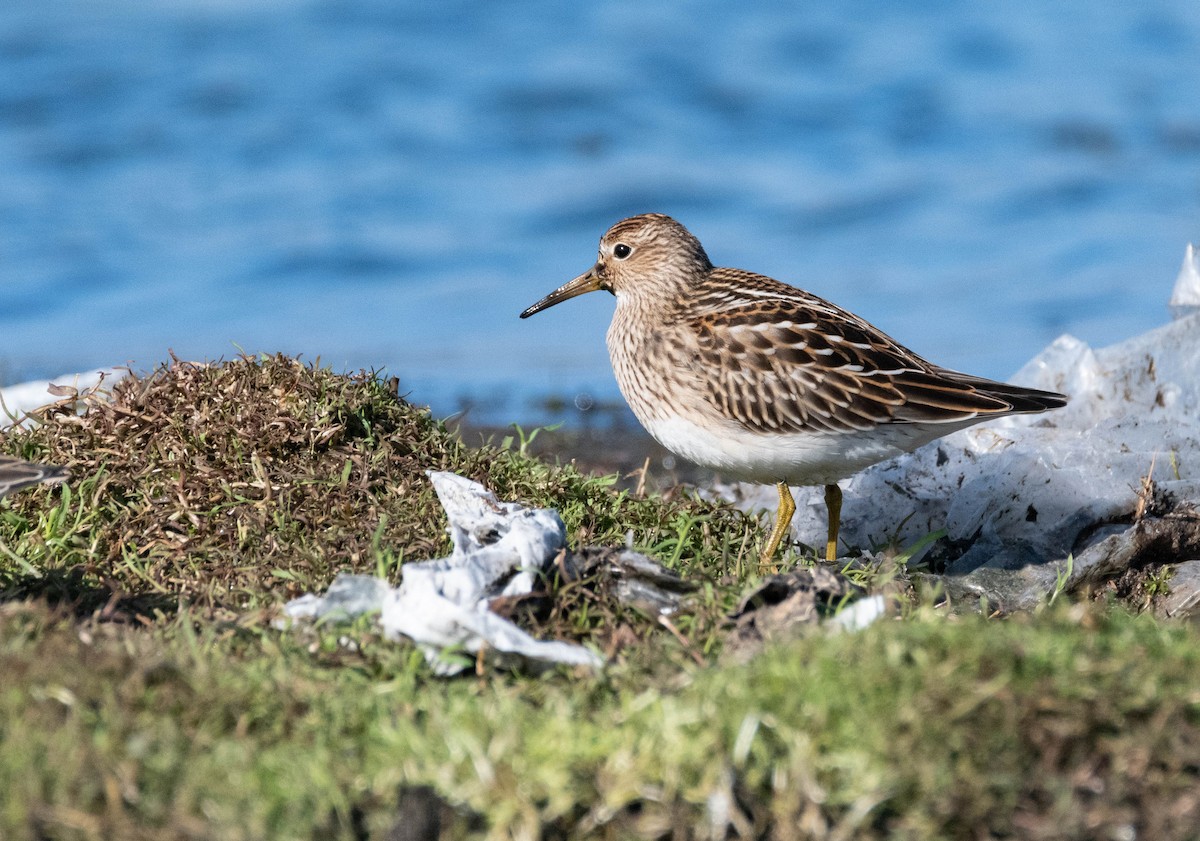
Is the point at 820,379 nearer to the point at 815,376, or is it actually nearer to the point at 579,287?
the point at 815,376

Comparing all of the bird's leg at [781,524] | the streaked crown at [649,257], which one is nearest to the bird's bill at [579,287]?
the streaked crown at [649,257]

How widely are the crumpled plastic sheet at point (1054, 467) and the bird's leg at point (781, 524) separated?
0.56 meters

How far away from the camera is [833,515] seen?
22.4ft

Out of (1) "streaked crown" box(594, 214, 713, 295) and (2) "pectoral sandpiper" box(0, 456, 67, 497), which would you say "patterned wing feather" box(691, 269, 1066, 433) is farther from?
(2) "pectoral sandpiper" box(0, 456, 67, 497)

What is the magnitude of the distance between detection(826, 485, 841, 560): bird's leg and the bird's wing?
1.53 ft

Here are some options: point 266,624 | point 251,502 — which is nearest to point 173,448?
point 251,502

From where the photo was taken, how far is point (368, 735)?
354cm

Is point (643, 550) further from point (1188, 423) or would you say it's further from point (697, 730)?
point (1188, 423)

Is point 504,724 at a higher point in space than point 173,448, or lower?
lower

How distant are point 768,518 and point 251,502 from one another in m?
2.87

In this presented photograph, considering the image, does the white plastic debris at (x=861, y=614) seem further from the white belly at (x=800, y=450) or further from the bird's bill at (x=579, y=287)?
the bird's bill at (x=579, y=287)

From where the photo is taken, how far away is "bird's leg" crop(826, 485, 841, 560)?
6602mm

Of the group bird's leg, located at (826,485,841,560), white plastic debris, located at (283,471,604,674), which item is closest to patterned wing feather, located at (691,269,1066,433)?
bird's leg, located at (826,485,841,560)

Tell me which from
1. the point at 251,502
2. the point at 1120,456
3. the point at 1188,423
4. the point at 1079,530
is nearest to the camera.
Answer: the point at 251,502
